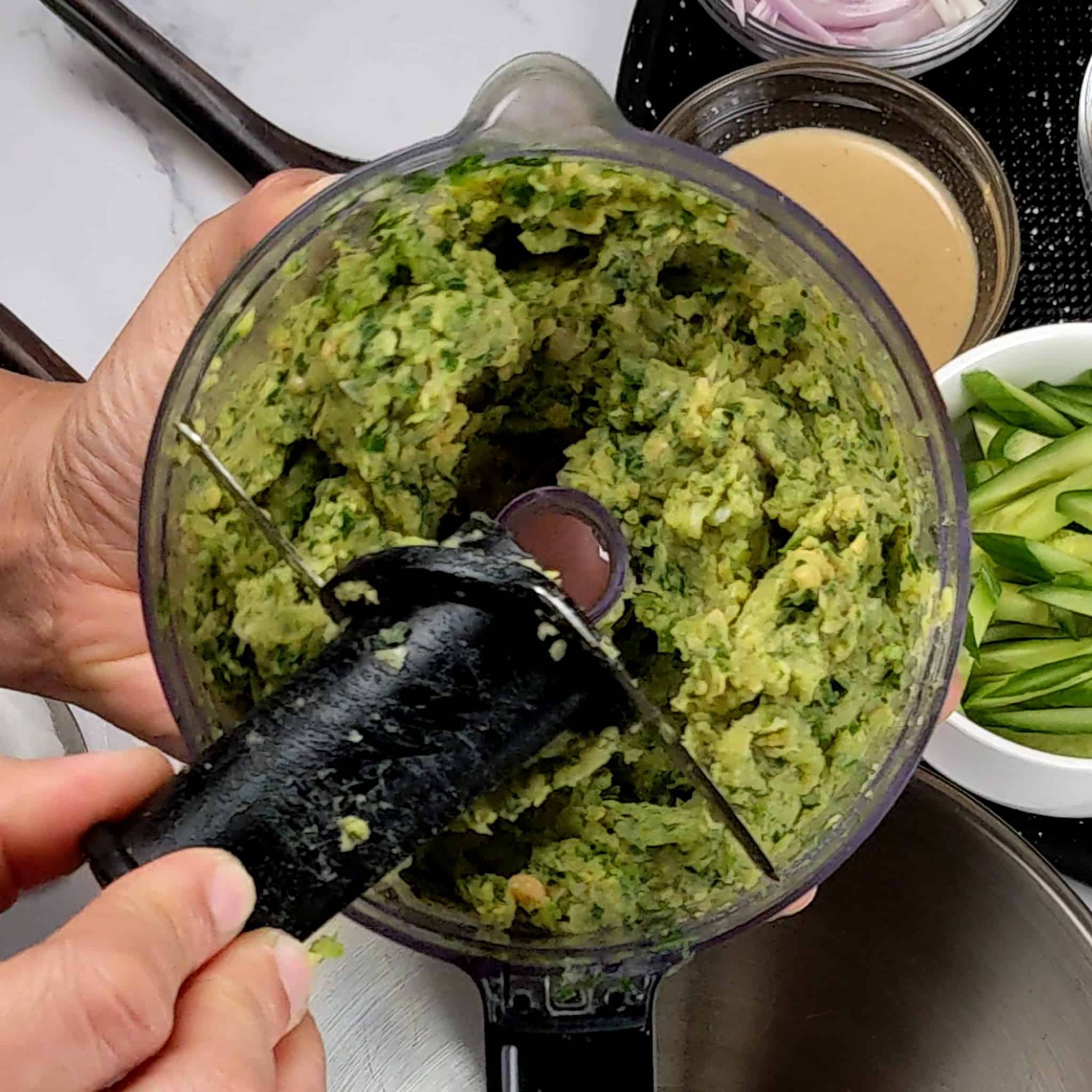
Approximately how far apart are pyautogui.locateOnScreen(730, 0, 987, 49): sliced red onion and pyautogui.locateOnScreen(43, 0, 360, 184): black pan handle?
398 millimetres

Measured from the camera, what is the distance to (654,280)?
0.75m

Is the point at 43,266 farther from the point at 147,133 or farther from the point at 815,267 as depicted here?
the point at 815,267

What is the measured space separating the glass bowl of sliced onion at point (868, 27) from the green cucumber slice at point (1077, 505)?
417mm

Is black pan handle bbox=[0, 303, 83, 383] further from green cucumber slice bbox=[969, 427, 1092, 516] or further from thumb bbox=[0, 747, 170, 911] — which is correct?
green cucumber slice bbox=[969, 427, 1092, 516]

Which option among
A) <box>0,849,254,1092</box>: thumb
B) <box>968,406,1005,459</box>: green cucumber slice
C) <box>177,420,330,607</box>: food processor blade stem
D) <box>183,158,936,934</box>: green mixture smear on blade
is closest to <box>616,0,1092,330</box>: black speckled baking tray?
<box>968,406,1005,459</box>: green cucumber slice

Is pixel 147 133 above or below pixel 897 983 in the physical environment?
above

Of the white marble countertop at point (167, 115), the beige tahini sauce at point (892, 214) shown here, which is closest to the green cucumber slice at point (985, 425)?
the beige tahini sauce at point (892, 214)

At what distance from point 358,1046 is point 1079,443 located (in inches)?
27.1

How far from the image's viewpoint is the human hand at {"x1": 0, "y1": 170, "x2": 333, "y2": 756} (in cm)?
90

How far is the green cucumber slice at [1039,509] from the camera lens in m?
1.00

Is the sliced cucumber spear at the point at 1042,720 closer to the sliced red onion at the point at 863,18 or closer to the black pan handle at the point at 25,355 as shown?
the sliced red onion at the point at 863,18

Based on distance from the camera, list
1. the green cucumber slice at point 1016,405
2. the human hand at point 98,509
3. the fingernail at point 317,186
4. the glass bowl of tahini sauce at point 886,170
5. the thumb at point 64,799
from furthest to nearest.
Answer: the glass bowl of tahini sauce at point 886,170 → the green cucumber slice at point 1016,405 → the human hand at point 98,509 → the fingernail at point 317,186 → the thumb at point 64,799

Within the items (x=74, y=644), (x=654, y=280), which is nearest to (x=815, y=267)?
(x=654, y=280)

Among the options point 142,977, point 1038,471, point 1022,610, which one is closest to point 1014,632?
point 1022,610
